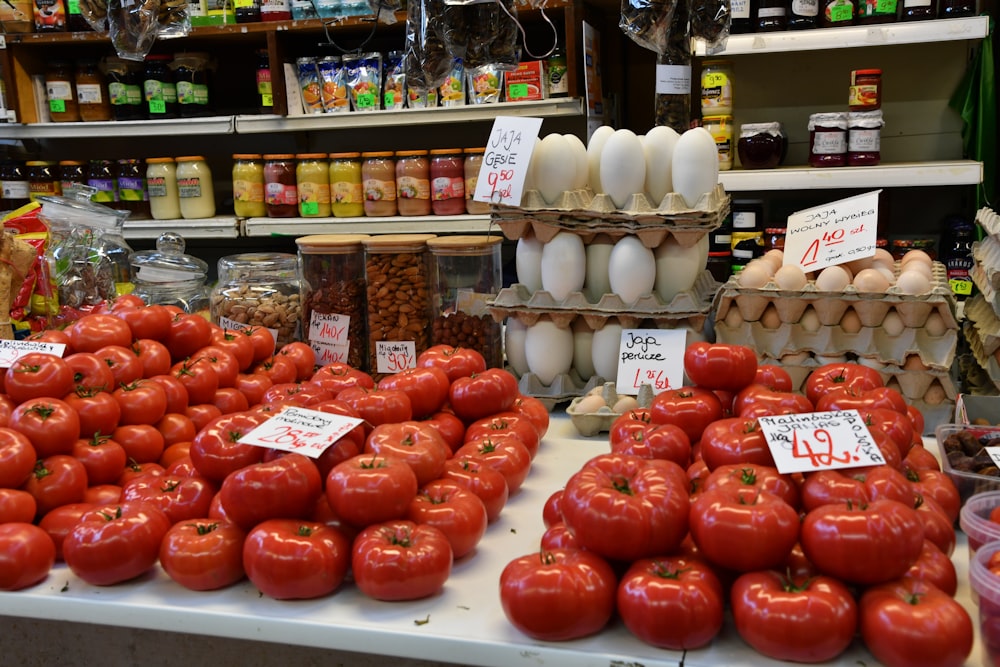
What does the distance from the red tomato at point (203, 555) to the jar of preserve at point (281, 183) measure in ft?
8.52

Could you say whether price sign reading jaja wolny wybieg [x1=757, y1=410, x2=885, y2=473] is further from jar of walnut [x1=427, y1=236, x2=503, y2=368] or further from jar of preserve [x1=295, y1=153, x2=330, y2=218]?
jar of preserve [x1=295, y1=153, x2=330, y2=218]

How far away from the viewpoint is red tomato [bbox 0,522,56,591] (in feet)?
3.68

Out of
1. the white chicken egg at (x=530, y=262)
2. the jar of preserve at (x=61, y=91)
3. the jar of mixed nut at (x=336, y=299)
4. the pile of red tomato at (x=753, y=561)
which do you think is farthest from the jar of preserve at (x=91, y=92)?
the pile of red tomato at (x=753, y=561)

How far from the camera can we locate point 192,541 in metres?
1.11

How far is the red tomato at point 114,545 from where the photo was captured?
1.11 meters

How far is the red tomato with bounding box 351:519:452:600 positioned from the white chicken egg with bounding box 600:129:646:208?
0.98 metres

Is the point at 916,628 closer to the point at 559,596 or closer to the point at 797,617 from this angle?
the point at 797,617

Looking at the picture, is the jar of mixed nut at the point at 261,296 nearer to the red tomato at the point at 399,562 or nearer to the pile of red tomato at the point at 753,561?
the red tomato at the point at 399,562

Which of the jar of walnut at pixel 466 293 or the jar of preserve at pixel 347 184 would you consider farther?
the jar of preserve at pixel 347 184

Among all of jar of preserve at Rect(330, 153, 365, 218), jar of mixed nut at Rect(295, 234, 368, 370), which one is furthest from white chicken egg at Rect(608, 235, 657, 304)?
jar of preserve at Rect(330, 153, 365, 218)

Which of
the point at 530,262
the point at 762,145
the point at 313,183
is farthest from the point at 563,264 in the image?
the point at 313,183

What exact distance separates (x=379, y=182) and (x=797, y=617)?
2787 millimetres

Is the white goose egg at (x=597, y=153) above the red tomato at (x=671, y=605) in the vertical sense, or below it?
above

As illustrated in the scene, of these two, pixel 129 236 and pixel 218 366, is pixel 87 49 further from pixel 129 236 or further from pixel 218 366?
pixel 218 366
